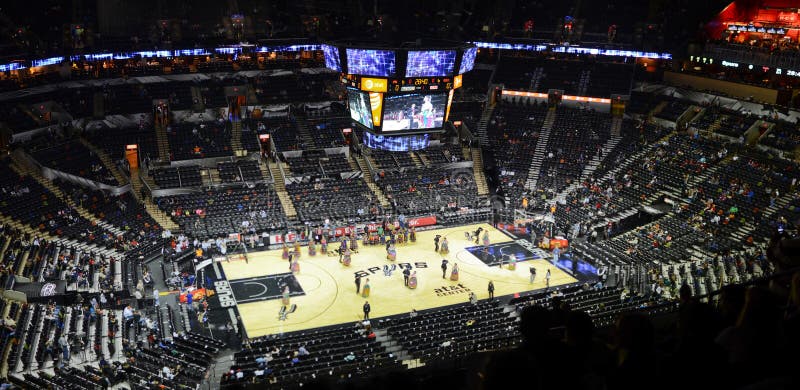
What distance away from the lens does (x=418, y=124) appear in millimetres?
41250

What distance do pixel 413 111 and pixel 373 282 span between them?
10734 mm

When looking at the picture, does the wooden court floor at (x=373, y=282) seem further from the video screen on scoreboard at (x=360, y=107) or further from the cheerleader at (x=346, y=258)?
the video screen on scoreboard at (x=360, y=107)

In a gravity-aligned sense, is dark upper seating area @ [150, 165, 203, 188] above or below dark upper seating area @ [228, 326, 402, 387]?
above

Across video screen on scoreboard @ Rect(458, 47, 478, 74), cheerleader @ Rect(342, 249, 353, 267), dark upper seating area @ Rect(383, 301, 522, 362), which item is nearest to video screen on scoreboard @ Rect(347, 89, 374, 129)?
video screen on scoreboard @ Rect(458, 47, 478, 74)

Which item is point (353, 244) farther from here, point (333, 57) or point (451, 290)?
point (333, 57)

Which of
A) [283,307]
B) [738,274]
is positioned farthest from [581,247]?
[283,307]

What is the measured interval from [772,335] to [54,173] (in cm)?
4649

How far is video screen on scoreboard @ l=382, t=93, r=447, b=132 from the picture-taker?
39.9 meters

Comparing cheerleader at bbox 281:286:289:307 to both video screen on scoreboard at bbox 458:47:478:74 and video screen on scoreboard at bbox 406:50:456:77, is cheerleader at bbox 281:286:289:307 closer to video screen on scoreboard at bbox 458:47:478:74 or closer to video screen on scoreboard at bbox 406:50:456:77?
video screen on scoreboard at bbox 406:50:456:77

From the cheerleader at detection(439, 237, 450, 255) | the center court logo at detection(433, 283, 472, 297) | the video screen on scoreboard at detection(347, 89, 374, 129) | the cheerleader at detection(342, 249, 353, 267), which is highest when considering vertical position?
the video screen on scoreboard at detection(347, 89, 374, 129)

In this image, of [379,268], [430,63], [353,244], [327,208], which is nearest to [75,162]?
[327,208]

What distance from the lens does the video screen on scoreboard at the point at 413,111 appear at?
39875 millimetres

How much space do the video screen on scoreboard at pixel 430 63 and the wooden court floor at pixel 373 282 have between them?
11623 millimetres

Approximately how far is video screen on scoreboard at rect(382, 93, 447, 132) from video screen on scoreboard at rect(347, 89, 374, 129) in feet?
3.78
